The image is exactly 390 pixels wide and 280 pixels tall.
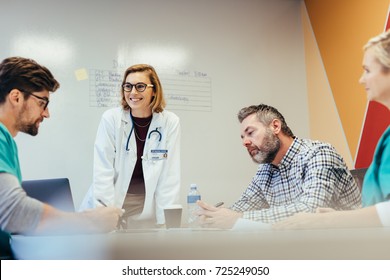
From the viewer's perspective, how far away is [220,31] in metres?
1.56

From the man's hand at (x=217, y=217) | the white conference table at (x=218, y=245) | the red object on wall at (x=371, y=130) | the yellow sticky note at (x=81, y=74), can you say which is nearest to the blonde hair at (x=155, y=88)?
the yellow sticky note at (x=81, y=74)

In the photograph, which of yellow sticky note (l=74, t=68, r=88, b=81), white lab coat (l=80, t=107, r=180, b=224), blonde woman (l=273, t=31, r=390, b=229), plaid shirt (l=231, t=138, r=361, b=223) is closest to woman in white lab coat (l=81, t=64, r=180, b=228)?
white lab coat (l=80, t=107, r=180, b=224)

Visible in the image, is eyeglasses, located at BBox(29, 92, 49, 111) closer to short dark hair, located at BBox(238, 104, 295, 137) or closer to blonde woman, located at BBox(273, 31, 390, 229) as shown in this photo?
short dark hair, located at BBox(238, 104, 295, 137)

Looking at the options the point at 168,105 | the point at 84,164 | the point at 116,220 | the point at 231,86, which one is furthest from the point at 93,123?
the point at 231,86

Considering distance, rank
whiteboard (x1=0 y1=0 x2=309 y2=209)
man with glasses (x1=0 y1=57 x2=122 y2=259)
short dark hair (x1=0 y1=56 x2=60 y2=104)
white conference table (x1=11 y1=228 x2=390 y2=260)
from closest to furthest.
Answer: white conference table (x1=11 y1=228 x2=390 y2=260) < man with glasses (x1=0 y1=57 x2=122 y2=259) < short dark hair (x1=0 y1=56 x2=60 y2=104) < whiteboard (x1=0 y1=0 x2=309 y2=209)

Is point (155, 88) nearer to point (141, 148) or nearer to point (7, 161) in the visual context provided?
point (141, 148)

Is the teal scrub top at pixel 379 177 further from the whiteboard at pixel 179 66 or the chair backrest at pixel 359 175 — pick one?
the whiteboard at pixel 179 66

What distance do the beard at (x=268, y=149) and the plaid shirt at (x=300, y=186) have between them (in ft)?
0.09

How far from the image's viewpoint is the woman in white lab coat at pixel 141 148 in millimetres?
1404

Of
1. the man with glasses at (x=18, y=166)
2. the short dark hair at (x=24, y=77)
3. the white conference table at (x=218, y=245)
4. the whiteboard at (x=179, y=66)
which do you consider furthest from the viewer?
the whiteboard at (x=179, y=66)

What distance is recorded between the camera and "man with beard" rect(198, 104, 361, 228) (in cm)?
128

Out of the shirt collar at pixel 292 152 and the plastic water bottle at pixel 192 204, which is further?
the shirt collar at pixel 292 152
